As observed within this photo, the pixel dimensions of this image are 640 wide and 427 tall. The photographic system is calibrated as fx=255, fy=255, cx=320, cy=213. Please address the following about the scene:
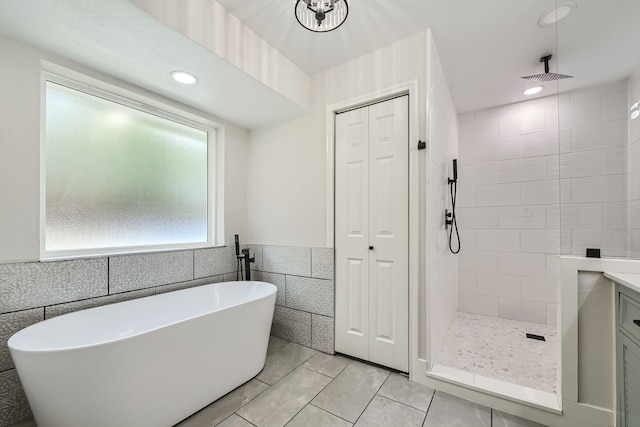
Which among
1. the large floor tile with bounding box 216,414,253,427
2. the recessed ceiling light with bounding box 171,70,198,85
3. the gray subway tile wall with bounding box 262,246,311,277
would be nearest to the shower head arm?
the gray subway tile wall with bounding box 262,246,311,277

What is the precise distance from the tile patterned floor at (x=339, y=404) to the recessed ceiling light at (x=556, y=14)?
2.57 metres

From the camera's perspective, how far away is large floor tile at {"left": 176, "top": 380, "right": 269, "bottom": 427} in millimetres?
1479

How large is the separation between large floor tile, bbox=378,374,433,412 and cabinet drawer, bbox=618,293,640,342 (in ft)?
3.61

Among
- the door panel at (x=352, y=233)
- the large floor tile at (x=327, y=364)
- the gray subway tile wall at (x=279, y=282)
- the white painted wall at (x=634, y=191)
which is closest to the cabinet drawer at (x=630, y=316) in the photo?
the white painted wall at (x=634, y=191)

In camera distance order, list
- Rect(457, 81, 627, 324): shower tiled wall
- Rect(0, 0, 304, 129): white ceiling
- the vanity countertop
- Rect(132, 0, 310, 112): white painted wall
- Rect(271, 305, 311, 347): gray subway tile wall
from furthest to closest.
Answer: Rect(457, 81, 627, 324): shower tiled wall, Rect(271, 305, 311, 347): gray subway tile wall, Rect(132, 0, 310, 112): white painted wall, Rect(0, 0, 304, 129): white ceiling, the vanity countertop

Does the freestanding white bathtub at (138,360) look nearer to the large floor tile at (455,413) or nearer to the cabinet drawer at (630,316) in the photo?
the large floor tile at (455,413)

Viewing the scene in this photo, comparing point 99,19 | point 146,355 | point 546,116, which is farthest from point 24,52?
point 546,116

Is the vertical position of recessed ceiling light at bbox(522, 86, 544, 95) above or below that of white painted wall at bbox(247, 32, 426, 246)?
above

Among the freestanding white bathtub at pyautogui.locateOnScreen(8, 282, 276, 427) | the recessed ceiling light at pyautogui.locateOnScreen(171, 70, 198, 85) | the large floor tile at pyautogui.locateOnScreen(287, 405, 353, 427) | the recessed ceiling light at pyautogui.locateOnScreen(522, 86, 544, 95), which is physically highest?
the recessed ceiling light at pyautogui.locateOnScreen(522, 86, 544, 95)

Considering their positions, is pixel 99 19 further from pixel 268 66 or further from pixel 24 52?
pixel 268 66

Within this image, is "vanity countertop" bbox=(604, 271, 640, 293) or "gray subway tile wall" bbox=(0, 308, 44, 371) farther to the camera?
"gray subway tile wall" bbox=(0, 308, 44, 371)

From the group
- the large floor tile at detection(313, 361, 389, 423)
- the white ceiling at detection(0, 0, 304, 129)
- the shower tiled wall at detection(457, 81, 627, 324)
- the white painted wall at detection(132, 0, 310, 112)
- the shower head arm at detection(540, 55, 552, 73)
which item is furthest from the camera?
the shower tiled wall at detection(457, 81, 627, 324)

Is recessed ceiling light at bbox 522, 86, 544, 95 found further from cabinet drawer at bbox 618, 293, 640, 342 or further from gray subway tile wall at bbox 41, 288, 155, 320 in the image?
gray subway tile wall at bbox 41, 288, 155, 320

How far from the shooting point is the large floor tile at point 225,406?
1.48 metres
